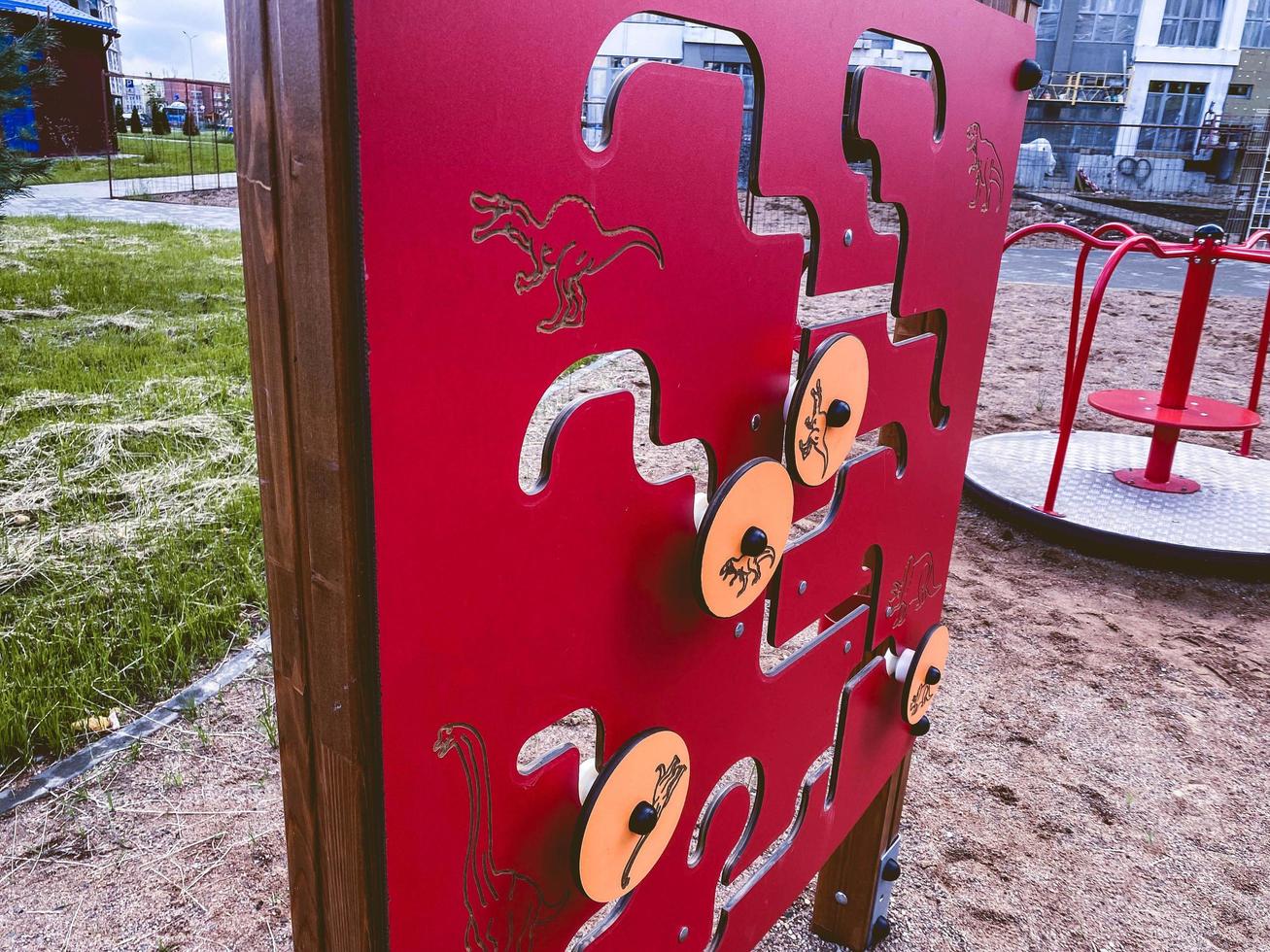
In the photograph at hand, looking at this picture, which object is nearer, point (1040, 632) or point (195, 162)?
point (1040, 632)

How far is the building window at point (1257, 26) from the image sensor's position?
65.7 ft

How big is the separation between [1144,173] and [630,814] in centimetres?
2040

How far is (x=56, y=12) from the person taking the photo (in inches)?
691

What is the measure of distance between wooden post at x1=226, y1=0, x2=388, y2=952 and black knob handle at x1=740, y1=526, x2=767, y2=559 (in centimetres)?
40

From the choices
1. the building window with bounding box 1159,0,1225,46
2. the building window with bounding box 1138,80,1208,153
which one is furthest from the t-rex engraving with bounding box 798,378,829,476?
the building window with bounding box 1159,0,1225,46

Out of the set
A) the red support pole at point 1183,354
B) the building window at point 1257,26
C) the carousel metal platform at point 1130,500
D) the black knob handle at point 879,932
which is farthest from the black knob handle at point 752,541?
the building window at point 1257,26

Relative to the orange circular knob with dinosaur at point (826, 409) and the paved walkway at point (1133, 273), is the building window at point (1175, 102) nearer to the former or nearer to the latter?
the paved walkway at point (1133, 273)

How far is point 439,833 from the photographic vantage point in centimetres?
68

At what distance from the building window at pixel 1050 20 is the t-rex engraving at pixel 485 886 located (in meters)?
24.2

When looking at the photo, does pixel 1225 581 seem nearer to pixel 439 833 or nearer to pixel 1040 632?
pixel 1040 632

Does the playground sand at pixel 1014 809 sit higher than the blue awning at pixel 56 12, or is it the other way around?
the blue awning at pixel 56 12

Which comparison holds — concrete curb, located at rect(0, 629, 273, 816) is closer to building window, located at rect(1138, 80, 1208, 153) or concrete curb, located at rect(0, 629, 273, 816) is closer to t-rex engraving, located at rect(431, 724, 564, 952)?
t-rex engraving, located at rect(431, 724, 564, 952)

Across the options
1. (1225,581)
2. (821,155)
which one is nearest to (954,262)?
(821,155)

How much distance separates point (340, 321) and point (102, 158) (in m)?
20.6
